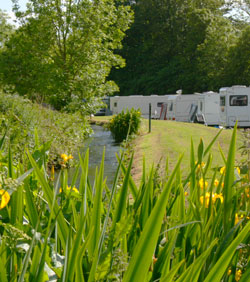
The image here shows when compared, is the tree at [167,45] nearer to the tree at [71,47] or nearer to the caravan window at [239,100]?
the caravan window at [239,100]

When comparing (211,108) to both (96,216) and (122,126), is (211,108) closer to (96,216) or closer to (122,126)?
(122,126)

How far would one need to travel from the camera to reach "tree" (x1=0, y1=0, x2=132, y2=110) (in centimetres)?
1736

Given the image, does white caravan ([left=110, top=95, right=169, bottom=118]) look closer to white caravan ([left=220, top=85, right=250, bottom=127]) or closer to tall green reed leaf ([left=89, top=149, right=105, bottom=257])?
→ white caravan ([left=220, top=85, right=250, bottom=127])

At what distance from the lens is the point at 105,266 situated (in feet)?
3.68

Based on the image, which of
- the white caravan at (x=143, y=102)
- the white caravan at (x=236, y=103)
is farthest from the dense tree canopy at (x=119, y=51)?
the white caravan at (x=236, y=103)

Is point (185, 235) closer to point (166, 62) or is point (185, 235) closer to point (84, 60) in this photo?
point (84, 60)

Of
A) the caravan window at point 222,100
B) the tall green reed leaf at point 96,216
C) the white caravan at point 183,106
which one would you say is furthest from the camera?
the white caravan at point 183,106

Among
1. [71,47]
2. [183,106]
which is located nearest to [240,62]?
[183,106]

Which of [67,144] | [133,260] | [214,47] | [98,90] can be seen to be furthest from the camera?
[214,47]

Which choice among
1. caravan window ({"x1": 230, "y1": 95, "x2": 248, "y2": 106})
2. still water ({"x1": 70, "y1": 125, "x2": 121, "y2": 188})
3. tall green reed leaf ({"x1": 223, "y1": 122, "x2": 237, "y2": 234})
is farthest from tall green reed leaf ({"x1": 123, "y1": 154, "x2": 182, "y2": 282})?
caravan window ({"x1": 230, "y1": 95, "x2": 248, "y2": 106})

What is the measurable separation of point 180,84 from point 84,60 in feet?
78.2

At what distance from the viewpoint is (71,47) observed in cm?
1859

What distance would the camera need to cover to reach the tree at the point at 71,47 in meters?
17.4

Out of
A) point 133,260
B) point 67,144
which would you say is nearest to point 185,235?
point 133,260
